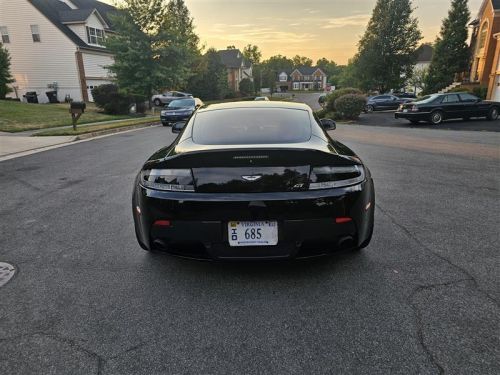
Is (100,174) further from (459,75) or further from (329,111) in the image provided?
(459,75)

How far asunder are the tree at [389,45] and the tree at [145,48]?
89.6 feet

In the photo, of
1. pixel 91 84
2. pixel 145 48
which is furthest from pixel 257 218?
pixel 91 84

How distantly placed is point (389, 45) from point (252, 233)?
48.6m

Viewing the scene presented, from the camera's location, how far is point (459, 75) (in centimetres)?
3741

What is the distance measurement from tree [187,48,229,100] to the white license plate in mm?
44030

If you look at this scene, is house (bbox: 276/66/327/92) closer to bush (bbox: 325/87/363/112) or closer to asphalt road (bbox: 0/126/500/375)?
bush (bbox: 325/87/363/112)

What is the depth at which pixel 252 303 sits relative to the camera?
111 inches

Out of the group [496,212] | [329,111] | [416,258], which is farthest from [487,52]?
[416,258]

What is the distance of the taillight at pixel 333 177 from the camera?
2.80 metres

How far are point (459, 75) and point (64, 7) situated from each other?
39104 millimetres

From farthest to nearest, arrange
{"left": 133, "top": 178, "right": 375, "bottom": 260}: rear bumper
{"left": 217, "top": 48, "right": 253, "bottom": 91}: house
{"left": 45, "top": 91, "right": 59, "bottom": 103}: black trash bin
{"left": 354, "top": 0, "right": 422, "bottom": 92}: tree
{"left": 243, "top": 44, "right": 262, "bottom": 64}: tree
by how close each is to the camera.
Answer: {"left": 243, "top": 44, "right": 262, "bottom": 64}: tree → {"left": 217, "top": 48, "right": 253, "bottom": 91}: house → {"left": 354, "top": 0, "right": 422, "bottom": 92}: tree → {"left": 45, "top": 91, "right": 59, "bottom": 103}: black trash bin → {"left": 133, "top": 178, "right": 375, "bottom": 260}: rear bumper

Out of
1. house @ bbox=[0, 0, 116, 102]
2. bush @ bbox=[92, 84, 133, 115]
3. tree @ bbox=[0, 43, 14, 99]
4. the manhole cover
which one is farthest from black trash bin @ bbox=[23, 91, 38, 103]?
the manhole cover

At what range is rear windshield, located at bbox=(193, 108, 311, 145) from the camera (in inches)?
→ 130

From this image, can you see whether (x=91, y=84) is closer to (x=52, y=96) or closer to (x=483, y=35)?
(x=52, y=96)
